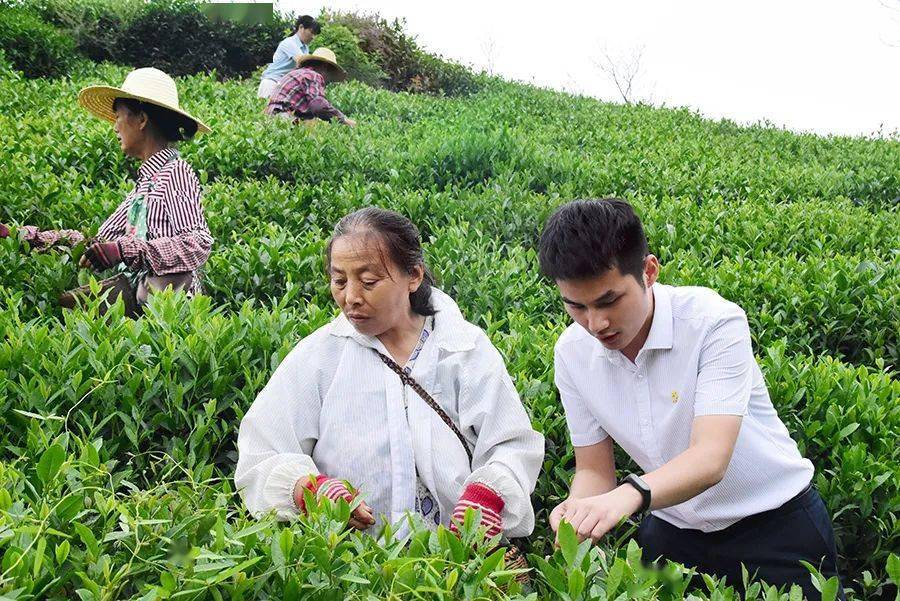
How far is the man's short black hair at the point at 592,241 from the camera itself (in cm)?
214

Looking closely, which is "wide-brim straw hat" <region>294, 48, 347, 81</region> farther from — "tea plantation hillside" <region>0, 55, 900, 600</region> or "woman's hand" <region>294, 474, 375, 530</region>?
"woman's hand" <region>294, 474, 375, 530</region>

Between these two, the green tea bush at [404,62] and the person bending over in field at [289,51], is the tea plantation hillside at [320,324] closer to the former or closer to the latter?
the person bending over in field at [289,51]

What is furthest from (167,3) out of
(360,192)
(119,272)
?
(119,272)

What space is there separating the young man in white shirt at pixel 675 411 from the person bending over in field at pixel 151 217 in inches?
89.1

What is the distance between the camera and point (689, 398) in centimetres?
232

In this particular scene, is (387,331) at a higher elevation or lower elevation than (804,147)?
lower

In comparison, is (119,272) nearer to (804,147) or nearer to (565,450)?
(565,450)

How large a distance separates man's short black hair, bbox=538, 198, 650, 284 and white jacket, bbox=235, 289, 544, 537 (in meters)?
0.47

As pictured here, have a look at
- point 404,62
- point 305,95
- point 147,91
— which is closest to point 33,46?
point 305,95

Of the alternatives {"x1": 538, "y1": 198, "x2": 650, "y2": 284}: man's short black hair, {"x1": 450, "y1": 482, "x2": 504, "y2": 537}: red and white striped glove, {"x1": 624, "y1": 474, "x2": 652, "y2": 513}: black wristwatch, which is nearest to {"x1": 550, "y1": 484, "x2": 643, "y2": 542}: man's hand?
{"x1": 624, "y1": 474, "x2": 652, "y2": 513}: black wristwatch

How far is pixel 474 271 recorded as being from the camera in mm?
4875

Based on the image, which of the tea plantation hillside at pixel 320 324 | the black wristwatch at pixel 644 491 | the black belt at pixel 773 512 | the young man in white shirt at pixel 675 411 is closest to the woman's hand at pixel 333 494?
the tea plantation hillside at pixel 320 324

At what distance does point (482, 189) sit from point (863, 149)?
7682 mm

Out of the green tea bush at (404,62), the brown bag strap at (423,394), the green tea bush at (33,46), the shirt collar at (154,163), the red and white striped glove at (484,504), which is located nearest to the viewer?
the red and white striped glove at (484,504)
